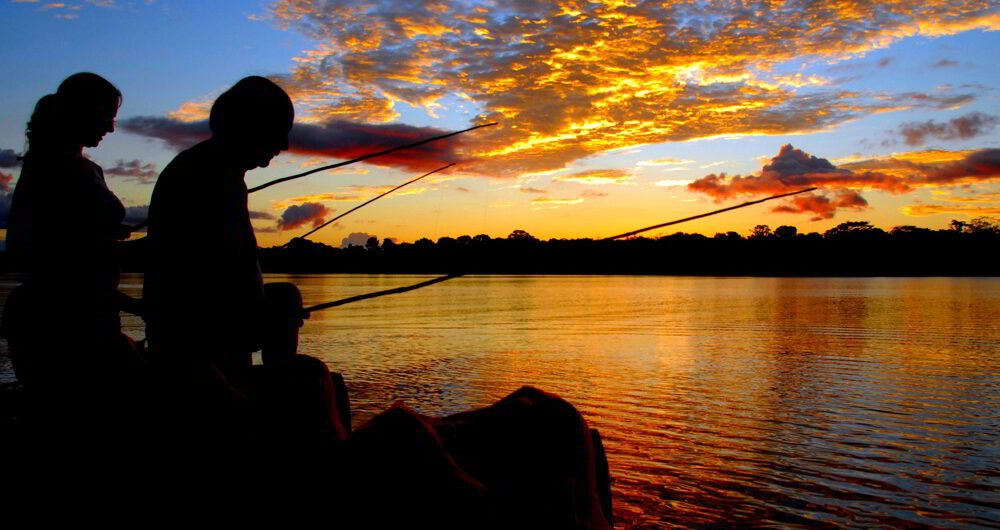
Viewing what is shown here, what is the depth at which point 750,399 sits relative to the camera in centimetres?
1154

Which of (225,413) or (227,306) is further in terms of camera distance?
A: (227,306)

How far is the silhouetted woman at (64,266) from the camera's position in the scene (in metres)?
2.86

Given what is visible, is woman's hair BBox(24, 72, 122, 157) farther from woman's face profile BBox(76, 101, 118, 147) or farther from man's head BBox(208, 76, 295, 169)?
man's head BBox(208, 76, 295, 169)

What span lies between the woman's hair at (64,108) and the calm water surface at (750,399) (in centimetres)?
468

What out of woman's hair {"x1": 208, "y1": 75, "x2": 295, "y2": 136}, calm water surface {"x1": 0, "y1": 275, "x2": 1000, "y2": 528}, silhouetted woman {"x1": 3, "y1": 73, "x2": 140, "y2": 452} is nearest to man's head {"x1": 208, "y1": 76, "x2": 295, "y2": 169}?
woman's hair {"x1": 208, "y1": 75, "x2": 295, "y2": 136}

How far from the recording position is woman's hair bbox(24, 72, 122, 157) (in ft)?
10.4

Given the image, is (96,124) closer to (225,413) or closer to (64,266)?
(64,266)

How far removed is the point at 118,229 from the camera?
3.22 metres

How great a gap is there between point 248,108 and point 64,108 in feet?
3.37

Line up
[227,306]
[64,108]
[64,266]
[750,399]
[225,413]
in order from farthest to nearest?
[750,399], [64,108], [64,266], [227,306], [225,413]

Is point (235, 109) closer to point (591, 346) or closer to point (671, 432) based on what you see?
point (671, 432)

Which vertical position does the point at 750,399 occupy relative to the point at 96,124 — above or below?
below

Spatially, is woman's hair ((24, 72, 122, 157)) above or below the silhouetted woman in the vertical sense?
above

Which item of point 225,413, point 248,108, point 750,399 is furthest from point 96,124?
point 750,399
